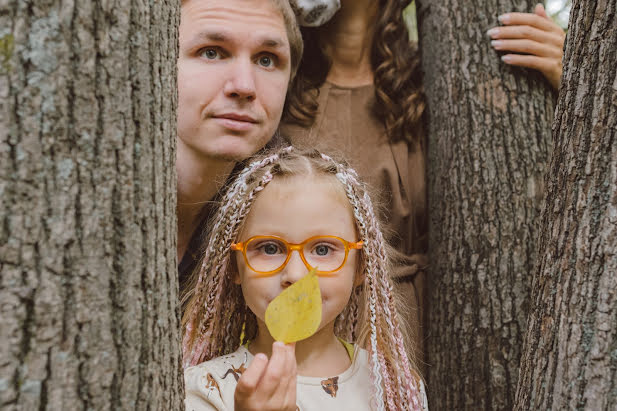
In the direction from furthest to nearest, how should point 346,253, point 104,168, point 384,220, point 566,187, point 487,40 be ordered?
point 384,220 → point 487,40 → point 346,253 → point 566,187 → point 104,168

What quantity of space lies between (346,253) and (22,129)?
1202 mm

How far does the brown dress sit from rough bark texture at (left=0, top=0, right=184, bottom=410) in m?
2.12

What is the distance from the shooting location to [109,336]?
1.20m

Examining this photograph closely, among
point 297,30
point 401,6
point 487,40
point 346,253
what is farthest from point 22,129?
point 401,6

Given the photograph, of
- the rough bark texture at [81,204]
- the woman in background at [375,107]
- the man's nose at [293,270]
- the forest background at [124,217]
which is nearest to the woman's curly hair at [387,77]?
the woman in background at [375,107]

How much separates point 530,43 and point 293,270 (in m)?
1.78

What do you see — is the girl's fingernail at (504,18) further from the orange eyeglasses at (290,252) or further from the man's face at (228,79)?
the orange eyeglasses at (290,252)

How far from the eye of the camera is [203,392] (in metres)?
1.98

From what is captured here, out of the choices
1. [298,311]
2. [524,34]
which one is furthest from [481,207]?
[298,311]

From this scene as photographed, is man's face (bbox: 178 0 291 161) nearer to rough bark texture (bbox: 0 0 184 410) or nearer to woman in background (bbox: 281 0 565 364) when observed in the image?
woman in background (bbox: 281 0 565 364)

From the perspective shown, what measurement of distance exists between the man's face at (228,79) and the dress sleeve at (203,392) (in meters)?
1.14

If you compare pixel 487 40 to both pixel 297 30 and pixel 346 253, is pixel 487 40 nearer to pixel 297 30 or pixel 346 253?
pixel 297 30

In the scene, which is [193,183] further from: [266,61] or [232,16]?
[232,16]

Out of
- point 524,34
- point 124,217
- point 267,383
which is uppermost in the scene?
point 524,34
